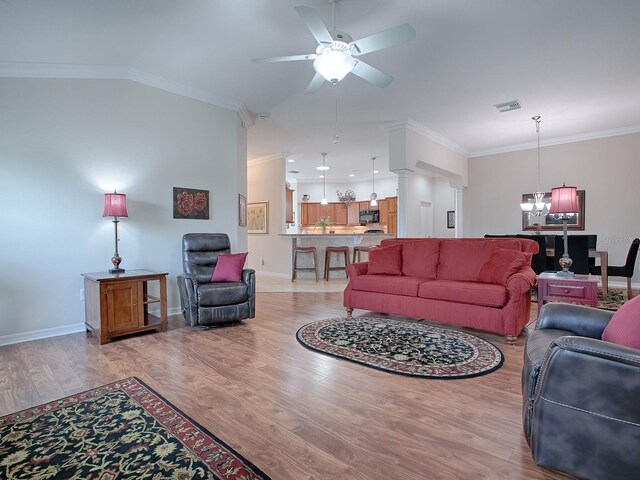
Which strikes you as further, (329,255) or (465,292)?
(329,255)

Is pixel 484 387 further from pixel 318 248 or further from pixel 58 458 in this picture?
pixel 318 248

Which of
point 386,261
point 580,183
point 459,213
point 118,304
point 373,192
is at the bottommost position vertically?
point 118,304

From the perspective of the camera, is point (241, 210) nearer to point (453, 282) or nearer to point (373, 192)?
point (453, 282)

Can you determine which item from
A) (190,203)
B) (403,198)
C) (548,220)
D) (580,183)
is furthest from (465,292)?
(580,183)

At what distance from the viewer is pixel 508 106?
5.18 metres

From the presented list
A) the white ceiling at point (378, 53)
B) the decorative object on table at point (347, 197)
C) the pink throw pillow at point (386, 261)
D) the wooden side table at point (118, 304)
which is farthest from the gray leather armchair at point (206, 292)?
the decorative object on table at point (347, 197)

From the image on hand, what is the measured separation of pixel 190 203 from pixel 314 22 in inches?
115

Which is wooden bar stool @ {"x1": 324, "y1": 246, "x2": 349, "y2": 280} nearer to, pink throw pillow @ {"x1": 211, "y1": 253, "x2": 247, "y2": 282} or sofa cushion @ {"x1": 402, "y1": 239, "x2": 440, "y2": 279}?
sofa cushion @ {"x1": 402, "y1": 239, "x2": 440, "y2": 279}

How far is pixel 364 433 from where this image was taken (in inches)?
69.7

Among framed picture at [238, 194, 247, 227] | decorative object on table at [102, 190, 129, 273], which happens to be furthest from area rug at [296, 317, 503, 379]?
framed picture at [238, 194, 247, 227]

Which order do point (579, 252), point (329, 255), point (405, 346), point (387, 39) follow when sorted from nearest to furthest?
point (387, 39) < point (405, 346) < point (579, 252) < point (329, 255)

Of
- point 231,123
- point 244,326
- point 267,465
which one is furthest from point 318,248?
point 267,465

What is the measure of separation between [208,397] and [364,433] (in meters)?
1.01

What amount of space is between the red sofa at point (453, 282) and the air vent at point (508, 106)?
2.42 m
